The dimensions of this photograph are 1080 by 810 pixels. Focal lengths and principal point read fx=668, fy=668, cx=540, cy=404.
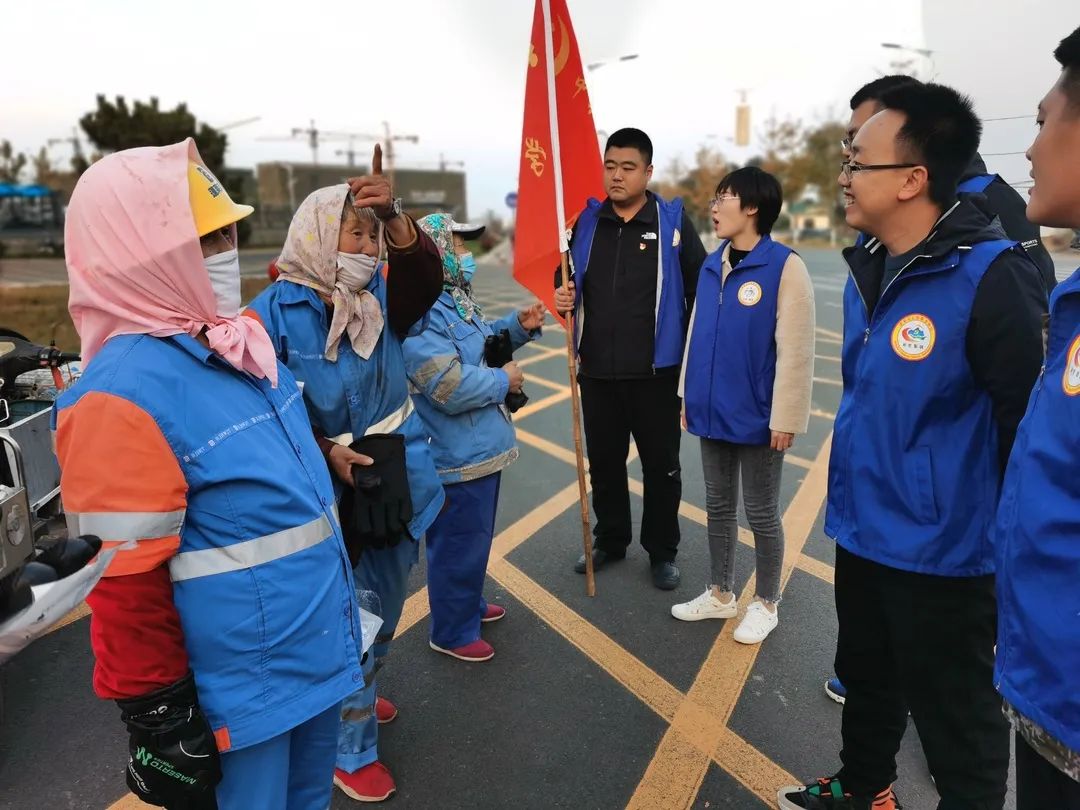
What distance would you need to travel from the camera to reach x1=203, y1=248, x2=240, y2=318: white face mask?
1579mm

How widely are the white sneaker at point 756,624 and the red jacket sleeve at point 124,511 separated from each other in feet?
8.21

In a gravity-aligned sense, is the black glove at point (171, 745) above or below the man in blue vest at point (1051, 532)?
below

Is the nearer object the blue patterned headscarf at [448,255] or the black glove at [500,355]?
the blue patterned headscarf at [448,255]

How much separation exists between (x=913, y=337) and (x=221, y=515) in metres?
1.77

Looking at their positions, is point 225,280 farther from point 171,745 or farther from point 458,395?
point 458,395

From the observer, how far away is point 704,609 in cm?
330

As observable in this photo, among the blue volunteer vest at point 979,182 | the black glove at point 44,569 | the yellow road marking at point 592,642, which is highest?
the blue volunteer vest at point 979,182

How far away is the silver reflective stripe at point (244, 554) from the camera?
1.43m

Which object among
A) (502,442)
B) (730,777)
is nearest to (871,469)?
(730,777)

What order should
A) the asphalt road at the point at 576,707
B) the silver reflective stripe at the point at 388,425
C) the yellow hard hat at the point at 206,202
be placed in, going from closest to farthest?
1. the yellow hard hat at the point at 206,202
2. the silver reflective stripe at the point at 388,425
3. the asphalt road at the point at 576,707

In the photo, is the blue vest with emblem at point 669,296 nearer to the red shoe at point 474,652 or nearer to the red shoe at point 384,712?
the red shoe at point 474,652

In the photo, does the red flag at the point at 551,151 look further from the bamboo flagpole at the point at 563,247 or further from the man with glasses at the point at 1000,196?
the man with glasses at the point at 1000,196

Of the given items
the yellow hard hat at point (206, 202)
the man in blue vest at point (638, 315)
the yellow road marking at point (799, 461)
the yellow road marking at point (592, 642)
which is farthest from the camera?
the yellow road marking at point (799, 461)

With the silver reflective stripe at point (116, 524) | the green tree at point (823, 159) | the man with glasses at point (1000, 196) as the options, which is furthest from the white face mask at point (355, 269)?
the green tree at point (823, 159)
